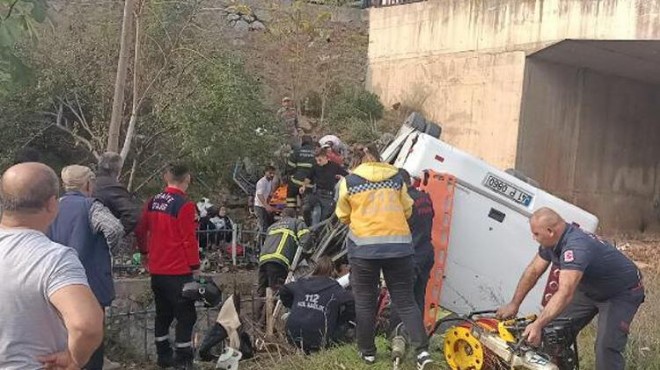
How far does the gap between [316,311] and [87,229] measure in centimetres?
198

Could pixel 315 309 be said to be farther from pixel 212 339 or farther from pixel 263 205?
pixel 263 205

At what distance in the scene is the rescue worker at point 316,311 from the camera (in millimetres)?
5629

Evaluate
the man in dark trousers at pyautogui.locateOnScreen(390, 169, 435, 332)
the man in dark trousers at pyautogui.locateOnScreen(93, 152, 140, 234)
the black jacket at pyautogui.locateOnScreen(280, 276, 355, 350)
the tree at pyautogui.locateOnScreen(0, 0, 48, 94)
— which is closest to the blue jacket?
the man in dark trousers at pyautogui.locateOnScreen(93, 152, 140, 234)

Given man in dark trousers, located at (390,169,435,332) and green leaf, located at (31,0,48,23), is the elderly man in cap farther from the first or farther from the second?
man in dark trousers, located at (390,169,435,332)

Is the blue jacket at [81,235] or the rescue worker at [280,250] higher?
the blue jacket at [81,235]

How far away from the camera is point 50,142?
36.9 ft

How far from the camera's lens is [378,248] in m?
5.05

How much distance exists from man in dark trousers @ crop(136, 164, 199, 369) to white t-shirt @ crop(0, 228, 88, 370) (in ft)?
9.86

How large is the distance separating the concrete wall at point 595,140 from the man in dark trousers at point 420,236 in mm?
6795

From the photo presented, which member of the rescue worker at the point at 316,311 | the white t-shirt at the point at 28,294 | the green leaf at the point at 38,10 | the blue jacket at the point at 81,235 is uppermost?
the green leaf at the point at 38,10

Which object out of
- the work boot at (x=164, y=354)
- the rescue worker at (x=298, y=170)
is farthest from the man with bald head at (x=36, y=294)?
the rescue worker at (x=298, y=170)

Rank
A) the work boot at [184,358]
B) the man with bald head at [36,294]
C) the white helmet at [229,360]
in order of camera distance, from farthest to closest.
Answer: the work boot at [184,358]
the white helmet at [229,360]
the man with bald head at [36,294]

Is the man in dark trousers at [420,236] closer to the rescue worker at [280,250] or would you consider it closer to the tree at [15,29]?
the rescue worker at [280,250]

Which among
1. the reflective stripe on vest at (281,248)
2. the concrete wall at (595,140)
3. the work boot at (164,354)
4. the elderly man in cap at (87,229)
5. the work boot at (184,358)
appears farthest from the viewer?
the concrete wall at (595,140)
